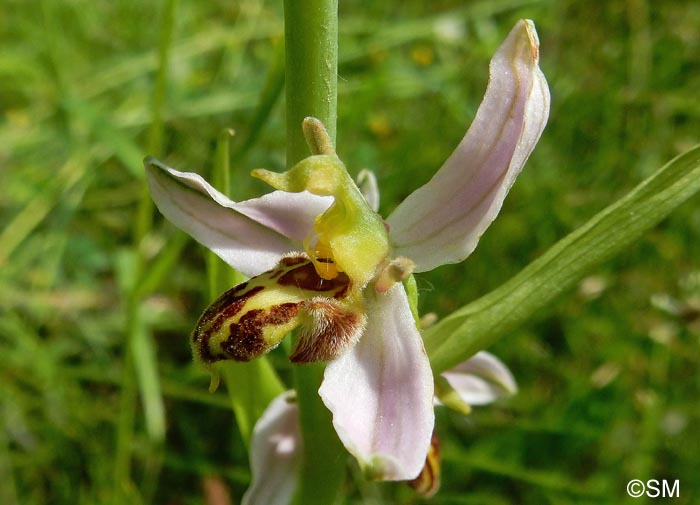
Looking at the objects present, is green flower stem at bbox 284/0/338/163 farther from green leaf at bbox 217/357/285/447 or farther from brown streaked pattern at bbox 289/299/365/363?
green leaf at bbox 217/357/285/447

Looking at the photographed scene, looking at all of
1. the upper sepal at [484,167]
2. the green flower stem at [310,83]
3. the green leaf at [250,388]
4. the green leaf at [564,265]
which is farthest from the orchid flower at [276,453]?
the upper sepal at [484,167]

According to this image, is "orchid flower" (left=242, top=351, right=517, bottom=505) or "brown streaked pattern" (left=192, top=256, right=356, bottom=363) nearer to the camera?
"brown streaked pattern" (left=192, top=256, right=356, bottom=363)

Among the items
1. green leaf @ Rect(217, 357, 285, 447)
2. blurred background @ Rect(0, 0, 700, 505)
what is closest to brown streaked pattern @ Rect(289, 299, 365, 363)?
green leaf @ Rect(217, 357, 285, 447)

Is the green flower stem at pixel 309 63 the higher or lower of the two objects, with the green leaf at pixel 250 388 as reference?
higher

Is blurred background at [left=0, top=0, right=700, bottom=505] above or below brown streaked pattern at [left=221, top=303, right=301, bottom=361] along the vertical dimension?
Result: below

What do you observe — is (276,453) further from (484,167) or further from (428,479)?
(484,167)

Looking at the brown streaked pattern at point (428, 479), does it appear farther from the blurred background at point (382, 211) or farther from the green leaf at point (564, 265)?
the blurred background at point (382, 211)

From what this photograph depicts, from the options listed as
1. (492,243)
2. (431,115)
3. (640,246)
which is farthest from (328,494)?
(431,115)
